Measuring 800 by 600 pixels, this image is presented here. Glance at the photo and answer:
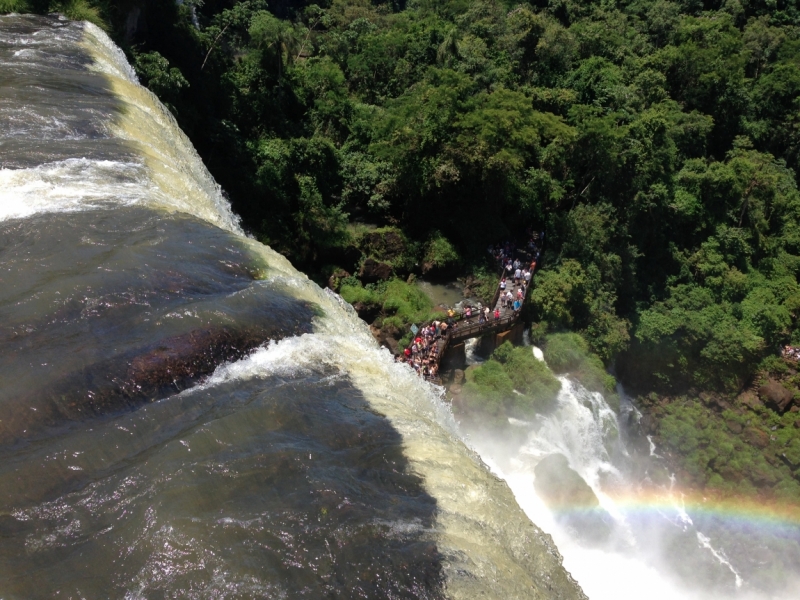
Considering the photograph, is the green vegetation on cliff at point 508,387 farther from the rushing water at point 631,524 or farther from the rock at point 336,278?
the rock at point 336,278

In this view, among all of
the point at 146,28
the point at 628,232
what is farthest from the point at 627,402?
the point at 146,28

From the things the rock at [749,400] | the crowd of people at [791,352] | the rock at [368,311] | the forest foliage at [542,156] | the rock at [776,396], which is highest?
the forest foliage at [542,156]

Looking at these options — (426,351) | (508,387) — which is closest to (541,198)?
(508,387)

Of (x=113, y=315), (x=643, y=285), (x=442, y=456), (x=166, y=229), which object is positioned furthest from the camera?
(x=643, y=285)

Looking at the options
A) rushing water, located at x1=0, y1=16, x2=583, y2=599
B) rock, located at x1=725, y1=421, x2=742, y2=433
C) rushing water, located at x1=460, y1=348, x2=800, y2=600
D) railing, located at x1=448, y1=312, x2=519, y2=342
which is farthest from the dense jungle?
rushing water, located at x1=0, y1=16, x2=583, y2=599

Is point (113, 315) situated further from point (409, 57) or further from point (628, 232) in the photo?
point (409, 57)

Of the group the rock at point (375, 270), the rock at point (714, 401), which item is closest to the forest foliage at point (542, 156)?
the rock at point (714, 401)

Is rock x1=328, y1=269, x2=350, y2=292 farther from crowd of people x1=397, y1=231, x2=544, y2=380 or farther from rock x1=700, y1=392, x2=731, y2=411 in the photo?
rock x1=700, y1=392, x2=731, y2=411
